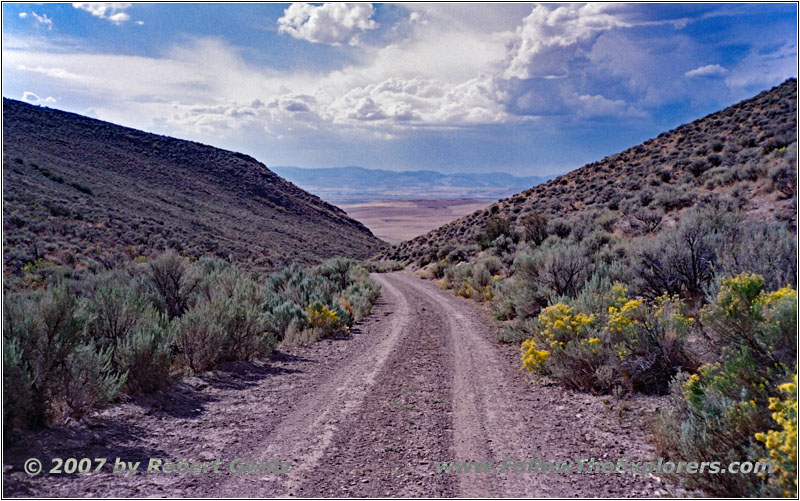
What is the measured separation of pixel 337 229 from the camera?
236 feet

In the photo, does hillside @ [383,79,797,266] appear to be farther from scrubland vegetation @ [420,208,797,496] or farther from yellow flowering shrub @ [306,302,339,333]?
yellow flowering shrub @ [306,302,339,333]

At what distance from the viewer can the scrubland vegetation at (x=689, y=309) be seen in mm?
3842

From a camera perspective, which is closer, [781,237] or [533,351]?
[781,237]

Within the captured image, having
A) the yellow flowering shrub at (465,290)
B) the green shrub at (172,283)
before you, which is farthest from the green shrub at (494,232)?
the green shrub at (172,283)

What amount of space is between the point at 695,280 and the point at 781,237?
74.6 inches

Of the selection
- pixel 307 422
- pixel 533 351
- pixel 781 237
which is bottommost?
pixel 307 422

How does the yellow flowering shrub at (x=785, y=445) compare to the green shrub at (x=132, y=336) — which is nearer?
the yellow flowering shrub at (x=785, y=445)

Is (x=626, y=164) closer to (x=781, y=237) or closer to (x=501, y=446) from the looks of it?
(x=781, y=237)

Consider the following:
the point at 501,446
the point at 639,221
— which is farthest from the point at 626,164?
the point at 501,446

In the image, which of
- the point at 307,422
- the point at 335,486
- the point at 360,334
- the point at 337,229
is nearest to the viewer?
the point at 335,486

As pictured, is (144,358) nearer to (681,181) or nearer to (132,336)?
(132,336)

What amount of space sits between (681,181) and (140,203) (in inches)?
1579

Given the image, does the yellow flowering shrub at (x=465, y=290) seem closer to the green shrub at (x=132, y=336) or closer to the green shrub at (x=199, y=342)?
the green shrub at (x=199, y=342)

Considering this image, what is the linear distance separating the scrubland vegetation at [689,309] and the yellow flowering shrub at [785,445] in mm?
11
